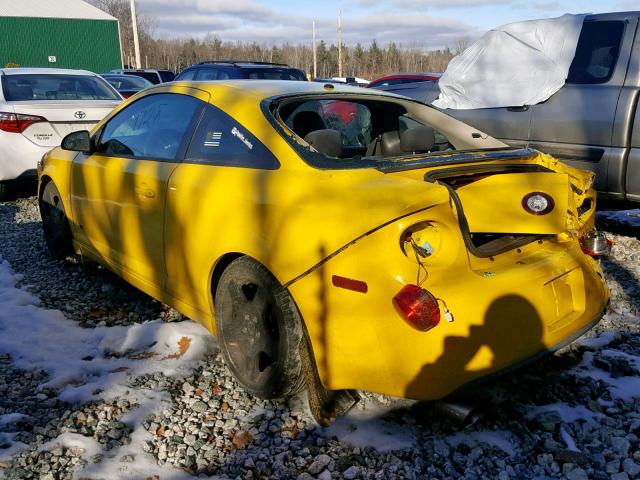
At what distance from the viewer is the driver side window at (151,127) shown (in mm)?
3295

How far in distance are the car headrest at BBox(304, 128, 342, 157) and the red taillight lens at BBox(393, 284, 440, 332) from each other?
1.02 meters

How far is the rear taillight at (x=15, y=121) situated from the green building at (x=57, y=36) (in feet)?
101

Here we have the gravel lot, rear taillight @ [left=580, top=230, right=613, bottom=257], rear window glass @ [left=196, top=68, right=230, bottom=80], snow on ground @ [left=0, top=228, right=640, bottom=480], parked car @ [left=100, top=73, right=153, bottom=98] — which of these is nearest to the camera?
the gravel lot

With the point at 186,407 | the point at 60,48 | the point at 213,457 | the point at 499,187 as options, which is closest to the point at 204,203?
the point at 186,407

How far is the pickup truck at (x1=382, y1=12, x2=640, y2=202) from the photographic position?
477 centimetres

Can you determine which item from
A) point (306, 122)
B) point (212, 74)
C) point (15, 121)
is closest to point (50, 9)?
point (212, 74)

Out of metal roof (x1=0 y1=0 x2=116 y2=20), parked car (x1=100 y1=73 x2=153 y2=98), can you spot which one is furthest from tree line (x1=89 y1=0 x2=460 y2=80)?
parked car (x1=100 y1=73 x2=153 y2=98)

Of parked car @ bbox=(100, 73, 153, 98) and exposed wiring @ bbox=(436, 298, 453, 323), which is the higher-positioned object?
parked car @ bbox=(100, 73, 153, 98)

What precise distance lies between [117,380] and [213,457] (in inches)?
33.8

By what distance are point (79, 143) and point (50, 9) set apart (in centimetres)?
3807

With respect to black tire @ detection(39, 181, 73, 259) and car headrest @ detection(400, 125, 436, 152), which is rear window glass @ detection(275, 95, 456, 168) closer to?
car headrest @ detection(400, 125, 436, 152)

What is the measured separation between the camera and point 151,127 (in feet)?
11.9

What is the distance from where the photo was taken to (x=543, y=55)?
17.7 ft

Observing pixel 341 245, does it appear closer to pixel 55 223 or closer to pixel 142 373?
pixel 142 373
